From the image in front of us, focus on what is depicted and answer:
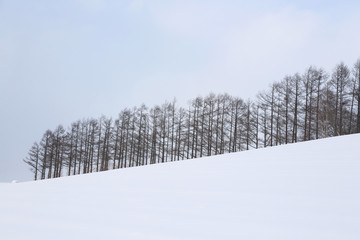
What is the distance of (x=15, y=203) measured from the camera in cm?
286

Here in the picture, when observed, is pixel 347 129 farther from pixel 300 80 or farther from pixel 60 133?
pixel 60 133

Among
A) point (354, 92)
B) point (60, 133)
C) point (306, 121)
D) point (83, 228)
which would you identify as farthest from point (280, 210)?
point (60, 133)

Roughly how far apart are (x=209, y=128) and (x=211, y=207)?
56.7ft

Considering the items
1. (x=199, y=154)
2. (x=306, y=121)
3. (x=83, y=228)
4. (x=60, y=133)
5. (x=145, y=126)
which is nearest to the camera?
(x=83, y=228)

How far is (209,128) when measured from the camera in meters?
19.3

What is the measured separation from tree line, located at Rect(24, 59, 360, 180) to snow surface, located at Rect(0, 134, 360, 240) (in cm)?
1301

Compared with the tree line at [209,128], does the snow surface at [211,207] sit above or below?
below

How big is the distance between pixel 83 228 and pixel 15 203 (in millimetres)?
1615

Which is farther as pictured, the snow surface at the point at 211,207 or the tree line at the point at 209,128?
the tree line at the point at 209,128

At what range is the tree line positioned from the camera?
14945 millimetres

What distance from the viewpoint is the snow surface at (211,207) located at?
65.4 inches

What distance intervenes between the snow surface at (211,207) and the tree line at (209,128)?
1301 cm

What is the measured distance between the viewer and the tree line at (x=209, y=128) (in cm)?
1495

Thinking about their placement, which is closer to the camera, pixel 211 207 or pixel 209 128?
pixel 211 207
